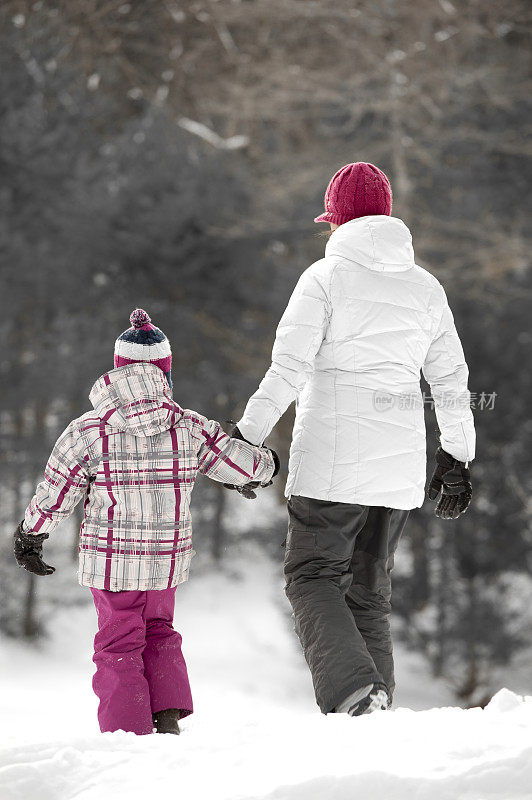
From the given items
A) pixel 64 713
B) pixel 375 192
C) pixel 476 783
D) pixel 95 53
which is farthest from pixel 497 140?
pixel 476 783

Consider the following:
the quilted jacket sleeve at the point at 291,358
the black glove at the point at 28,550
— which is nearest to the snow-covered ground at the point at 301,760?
the black glove at the point at 28,550

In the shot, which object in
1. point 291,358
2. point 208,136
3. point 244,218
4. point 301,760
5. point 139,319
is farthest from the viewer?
point 208,136

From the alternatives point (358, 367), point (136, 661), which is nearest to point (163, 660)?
point (136, 661)

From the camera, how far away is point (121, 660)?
2.52 m

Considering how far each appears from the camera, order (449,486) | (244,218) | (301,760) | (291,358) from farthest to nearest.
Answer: (244,218) → (449,486) → (291,358) → (301,760)

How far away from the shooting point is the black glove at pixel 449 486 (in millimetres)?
2750

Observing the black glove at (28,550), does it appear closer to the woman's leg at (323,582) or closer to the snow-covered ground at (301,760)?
the snow-covered ground at (301,760)

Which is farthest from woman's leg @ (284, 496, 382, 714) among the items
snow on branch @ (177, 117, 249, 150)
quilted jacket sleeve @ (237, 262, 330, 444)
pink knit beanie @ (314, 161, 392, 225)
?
snow on branch @ (177, 117, 249, 150)

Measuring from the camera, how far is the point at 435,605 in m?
11.8

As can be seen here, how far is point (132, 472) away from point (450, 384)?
92 cm

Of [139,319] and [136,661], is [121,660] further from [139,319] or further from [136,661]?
[139,319]

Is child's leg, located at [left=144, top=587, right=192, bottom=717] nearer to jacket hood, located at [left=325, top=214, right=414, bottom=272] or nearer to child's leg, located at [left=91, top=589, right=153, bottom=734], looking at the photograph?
child's leg, located at [left=91, top=589, right=153, bottom=734]

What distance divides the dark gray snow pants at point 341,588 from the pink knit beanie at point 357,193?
0.80m

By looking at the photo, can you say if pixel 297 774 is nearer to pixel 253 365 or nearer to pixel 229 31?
pixel 253 365
